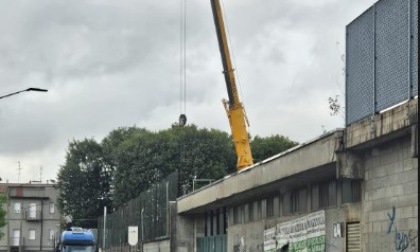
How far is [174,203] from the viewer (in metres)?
36.5

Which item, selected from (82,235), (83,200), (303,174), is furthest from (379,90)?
(83,200)

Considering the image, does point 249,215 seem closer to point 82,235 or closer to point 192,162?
point 82,235

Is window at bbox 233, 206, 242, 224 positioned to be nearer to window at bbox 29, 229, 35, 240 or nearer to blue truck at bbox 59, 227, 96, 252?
blue truck at bbox 59, 227, 96, 252

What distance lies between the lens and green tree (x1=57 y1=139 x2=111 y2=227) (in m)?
80.9

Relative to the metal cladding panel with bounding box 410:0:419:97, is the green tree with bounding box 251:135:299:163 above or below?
above

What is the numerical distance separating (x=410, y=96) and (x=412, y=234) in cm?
225

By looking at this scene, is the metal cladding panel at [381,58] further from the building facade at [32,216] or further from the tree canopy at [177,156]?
the building facade at [32,216]

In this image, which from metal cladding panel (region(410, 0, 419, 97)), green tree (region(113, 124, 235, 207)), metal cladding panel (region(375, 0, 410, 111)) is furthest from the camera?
green tree (region(113, 124, 235, 207))

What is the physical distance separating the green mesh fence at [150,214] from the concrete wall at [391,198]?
74.7ft

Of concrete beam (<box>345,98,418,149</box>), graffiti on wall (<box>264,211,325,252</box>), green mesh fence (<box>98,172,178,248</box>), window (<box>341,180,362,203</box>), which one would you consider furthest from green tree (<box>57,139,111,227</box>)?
concrete beam (<box>345,98,418,149</box>)

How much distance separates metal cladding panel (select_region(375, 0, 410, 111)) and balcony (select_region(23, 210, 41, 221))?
10110cm

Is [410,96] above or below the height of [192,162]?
below

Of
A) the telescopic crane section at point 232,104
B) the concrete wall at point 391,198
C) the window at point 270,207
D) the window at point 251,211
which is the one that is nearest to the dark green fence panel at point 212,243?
the window at point 251,211

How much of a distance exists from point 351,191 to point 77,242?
27.7m
